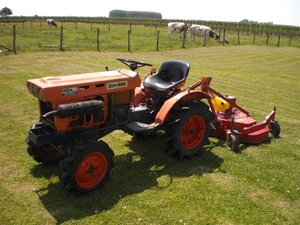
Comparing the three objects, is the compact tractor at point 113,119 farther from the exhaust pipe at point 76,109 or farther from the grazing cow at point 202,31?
the grazing cow at point 202,31

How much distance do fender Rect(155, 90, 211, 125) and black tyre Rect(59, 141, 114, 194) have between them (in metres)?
1.02

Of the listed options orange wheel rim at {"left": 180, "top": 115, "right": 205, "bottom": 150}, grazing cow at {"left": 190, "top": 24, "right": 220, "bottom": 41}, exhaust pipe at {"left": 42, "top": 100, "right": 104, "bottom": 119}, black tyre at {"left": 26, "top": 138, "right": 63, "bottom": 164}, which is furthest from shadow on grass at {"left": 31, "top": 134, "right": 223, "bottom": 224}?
grazing cow at {"left": 190, "top": 24, "right": 220, "bottom": 41}

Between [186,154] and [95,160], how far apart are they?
1.53 m

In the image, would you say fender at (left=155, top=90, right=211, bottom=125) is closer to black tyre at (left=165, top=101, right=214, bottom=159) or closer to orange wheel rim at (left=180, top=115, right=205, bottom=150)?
black tyre at (left=165, top=101, right=214, bottom=159)

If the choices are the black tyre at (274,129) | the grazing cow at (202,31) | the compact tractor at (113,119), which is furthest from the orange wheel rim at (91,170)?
the grazing cow at (202,31)

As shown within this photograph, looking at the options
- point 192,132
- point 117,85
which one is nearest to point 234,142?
point 192,132

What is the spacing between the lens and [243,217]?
3.54m

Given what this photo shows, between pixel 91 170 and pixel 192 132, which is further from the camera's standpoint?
pixel 192 132

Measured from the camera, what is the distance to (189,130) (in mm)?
4922

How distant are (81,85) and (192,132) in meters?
1.97

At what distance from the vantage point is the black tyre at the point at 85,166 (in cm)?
361

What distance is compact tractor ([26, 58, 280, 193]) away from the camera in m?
3.68

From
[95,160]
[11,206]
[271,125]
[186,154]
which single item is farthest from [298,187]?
[11,206]

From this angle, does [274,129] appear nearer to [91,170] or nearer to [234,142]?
[234,142]
